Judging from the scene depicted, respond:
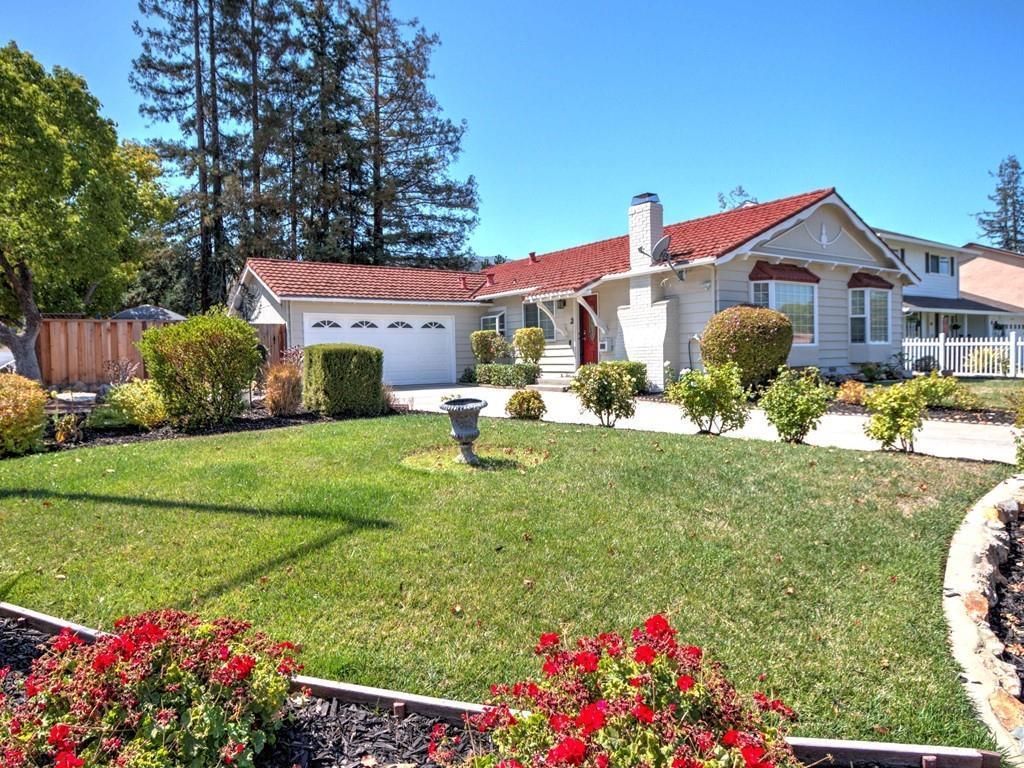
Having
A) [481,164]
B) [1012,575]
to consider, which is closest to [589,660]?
[1012,575]

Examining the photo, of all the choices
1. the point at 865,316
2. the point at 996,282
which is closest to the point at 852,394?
the point at 865,316

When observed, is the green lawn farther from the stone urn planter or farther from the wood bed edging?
the stone urn planter

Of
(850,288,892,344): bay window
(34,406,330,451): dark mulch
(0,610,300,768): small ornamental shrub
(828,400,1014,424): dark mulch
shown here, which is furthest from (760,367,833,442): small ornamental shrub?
(850,288,892,344): bay window

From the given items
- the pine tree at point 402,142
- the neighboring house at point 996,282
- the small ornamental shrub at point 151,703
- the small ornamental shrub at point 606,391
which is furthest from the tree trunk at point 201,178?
the neighboring house at point 996,282

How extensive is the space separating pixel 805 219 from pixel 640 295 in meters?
4.77

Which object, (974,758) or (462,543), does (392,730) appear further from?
(974,758)

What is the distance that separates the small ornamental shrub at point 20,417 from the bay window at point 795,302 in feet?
47.7

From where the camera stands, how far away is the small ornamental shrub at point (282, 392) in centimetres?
1043

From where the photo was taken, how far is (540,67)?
691 inches

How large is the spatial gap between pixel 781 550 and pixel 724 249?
A: 11.6 m

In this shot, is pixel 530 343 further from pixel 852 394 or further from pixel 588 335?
pixel 852 394

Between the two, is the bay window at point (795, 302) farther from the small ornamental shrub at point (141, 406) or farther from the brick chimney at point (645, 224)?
the small ornamental shrub at point (141, 406)

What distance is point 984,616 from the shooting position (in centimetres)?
327

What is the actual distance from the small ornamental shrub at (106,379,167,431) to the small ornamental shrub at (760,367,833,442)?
884 centimetres
